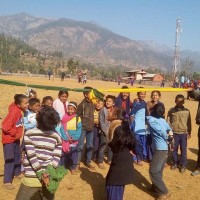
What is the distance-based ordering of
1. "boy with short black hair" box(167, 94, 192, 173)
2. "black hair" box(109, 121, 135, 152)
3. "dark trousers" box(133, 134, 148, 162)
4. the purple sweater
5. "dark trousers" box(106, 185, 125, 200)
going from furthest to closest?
"dark trousers" box(133, 134, 148, 162)
"boy with short black hair" box(167, 94, 192, 173)
"dark trousers" box(106, 185, 125, 200)
"black hair" box(109, 121, 135, 152)
the purple sweater

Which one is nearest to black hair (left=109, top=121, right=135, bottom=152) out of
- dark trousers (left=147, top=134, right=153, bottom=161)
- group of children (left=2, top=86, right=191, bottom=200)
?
group of children (left=2, top=86, right=191, bottom=200)

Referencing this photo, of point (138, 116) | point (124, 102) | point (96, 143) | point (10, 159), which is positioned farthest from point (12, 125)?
point (138, 116)

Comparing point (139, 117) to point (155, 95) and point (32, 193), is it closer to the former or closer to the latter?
point (155, 95)

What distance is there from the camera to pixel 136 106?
27.2ft

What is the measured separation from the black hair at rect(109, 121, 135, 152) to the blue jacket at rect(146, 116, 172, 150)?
148 cm

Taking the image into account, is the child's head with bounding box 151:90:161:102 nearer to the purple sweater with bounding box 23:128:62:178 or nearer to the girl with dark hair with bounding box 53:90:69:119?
the girl with dark hair with bounding box 53:90:69:119

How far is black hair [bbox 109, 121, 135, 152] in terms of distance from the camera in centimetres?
479

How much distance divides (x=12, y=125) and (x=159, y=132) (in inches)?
112

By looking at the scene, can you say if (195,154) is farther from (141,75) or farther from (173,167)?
(141,75)

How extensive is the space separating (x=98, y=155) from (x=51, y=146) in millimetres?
4183

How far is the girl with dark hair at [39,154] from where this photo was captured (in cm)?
387

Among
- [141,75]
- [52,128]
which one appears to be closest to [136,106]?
[52,128]

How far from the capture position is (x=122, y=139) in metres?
4.78

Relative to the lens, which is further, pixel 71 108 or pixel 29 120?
pixel 71 108
